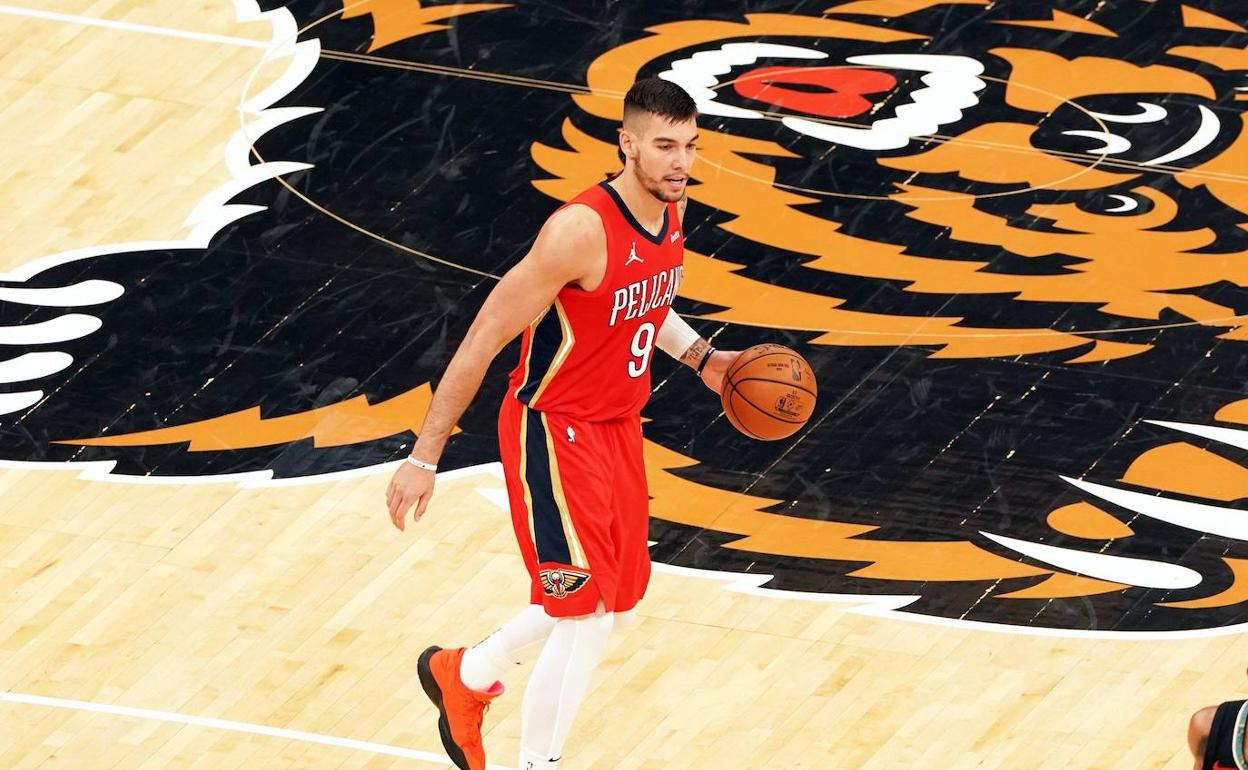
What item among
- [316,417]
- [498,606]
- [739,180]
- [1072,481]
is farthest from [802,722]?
[739,180]

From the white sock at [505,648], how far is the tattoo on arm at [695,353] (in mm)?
1033

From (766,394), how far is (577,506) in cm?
100

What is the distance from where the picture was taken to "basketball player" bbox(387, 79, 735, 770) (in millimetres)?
7918

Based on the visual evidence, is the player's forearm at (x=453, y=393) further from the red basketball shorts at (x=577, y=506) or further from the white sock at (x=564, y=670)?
the white sock at (x=564, y=670)

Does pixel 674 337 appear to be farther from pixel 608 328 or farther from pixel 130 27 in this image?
pixel 130 27

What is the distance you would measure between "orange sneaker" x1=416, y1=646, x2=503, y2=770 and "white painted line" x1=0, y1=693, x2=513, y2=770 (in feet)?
1.19

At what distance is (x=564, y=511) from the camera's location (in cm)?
815

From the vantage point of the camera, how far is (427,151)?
1337cm

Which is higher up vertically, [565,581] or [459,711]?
[565,581]

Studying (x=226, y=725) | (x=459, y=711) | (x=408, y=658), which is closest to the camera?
(x=459, y=711)

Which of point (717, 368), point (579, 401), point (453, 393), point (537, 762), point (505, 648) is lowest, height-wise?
point (537, 762)

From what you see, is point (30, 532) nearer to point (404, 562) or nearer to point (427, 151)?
point (404, 562)

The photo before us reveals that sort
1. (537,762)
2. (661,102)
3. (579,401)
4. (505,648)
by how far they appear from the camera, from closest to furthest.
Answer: (661,102) → (579,401) → (537,762) → (505,648)

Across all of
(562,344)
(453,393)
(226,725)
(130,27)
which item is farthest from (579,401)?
(130,27)
